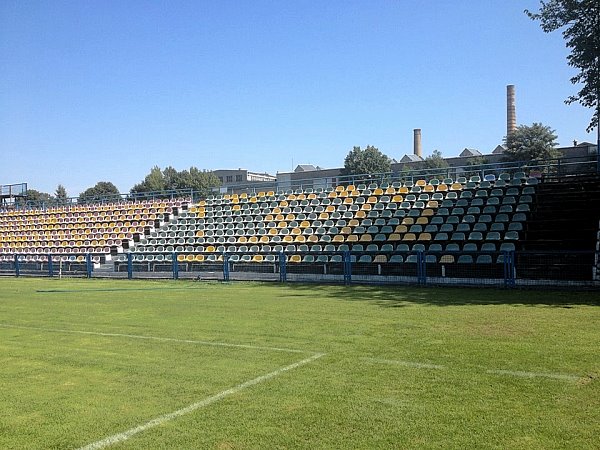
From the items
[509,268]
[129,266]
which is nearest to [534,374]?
[509,268]

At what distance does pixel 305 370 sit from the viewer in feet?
22.3

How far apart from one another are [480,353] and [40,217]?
38684mm

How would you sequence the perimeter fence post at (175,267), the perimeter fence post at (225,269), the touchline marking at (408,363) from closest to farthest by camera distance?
the touchline marking at (408,363) < the perimeter fence post at (225,269) < the perimeter fence post at (175,267)

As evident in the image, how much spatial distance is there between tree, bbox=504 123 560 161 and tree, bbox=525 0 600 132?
4302cm

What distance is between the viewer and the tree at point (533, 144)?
59719 millimetres

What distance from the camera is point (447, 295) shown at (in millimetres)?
14648

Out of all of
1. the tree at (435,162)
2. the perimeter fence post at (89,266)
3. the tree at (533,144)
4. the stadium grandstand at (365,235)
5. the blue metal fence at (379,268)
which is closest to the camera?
the blue metal fence at (379,268)

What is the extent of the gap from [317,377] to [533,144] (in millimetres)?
60657

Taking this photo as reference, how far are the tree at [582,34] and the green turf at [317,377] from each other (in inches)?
370

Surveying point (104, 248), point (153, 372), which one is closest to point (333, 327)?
point (153, 372)

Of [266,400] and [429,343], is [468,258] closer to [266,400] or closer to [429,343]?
[429,343]

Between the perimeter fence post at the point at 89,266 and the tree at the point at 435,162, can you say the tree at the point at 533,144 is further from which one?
the perimeter fence post at the point at 89,266

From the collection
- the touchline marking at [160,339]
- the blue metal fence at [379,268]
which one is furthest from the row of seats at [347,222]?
the touchline marking at [160,339]

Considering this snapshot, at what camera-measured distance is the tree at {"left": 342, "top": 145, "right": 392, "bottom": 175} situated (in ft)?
249
